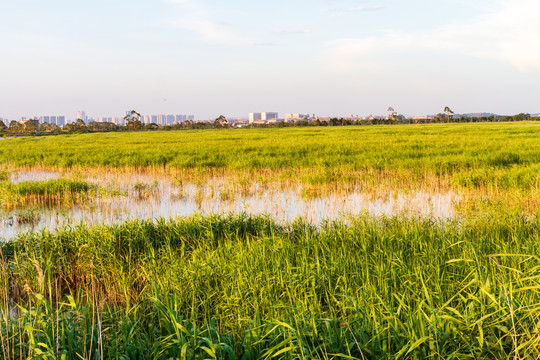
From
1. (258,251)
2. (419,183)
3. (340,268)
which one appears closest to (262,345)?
(340,268)

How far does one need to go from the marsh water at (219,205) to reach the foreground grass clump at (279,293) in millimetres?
1484

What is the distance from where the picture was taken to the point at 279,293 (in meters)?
3.95

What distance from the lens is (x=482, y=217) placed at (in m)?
6.20

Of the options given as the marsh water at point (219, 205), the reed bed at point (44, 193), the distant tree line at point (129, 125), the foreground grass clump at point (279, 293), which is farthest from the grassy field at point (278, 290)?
the distant tree line at point (129, 125)

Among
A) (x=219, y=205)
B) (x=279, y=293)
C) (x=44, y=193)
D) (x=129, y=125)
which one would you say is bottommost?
(x=279, y=293)

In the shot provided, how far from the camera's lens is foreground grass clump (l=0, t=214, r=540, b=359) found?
2.67 metres

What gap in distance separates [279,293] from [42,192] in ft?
31.8

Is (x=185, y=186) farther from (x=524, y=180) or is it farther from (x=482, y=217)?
(x=524, y=180)

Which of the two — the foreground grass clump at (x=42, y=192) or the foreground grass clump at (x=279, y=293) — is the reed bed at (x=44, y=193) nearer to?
the foreground grass clump at (x=42, y=192)

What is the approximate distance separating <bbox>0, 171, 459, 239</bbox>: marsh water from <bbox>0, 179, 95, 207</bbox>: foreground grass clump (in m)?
0.53

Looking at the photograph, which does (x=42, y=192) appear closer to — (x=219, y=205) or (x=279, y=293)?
(x=219, y=205)

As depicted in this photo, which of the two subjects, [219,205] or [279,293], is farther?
[219,205]

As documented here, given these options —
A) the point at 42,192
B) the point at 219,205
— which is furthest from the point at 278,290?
the point at 42,192

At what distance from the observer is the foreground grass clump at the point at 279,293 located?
2.67 metres
